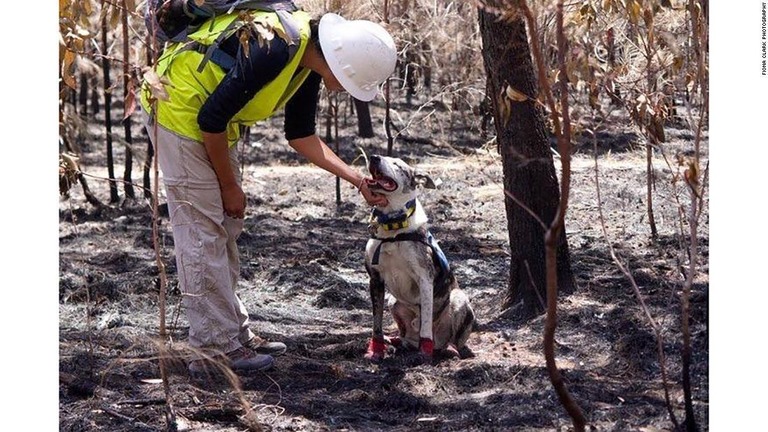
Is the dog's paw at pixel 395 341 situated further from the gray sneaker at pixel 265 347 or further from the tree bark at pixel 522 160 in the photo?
the tree bark at pixel 522 160

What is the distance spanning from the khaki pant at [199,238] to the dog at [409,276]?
849mm

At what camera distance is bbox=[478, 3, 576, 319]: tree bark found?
6547mm

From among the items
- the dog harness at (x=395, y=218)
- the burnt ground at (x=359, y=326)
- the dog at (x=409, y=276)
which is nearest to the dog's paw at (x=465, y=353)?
the dog at (x=409, y=276)

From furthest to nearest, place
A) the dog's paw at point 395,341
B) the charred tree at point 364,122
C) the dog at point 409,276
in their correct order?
the charred tree at point 364,122, the dog's paw at point 395,341, the dog at point 409,276

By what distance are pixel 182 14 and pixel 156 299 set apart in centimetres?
269

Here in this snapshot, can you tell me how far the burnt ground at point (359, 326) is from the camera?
15.9 feet

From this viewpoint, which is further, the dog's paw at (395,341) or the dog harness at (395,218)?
the dog's paw at (395,341)

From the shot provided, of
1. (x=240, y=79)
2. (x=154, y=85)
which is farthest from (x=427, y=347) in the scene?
(x=154, y=85)

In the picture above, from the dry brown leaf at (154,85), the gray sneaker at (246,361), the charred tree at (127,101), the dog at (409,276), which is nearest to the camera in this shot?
the dry brown leaf at (154,85)

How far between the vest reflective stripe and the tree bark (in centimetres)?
159

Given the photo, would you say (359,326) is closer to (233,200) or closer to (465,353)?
(465,353)

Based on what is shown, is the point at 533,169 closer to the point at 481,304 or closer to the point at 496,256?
the point at 481,304

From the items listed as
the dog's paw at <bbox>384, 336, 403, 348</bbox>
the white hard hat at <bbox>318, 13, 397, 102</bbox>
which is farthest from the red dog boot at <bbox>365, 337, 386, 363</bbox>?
the white hard hat at <bbox>318, 13, 397, 102</bbox>

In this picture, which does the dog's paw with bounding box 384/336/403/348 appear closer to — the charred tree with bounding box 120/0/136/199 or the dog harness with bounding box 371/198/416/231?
the dog harness with bounding box 371/198/416/231
